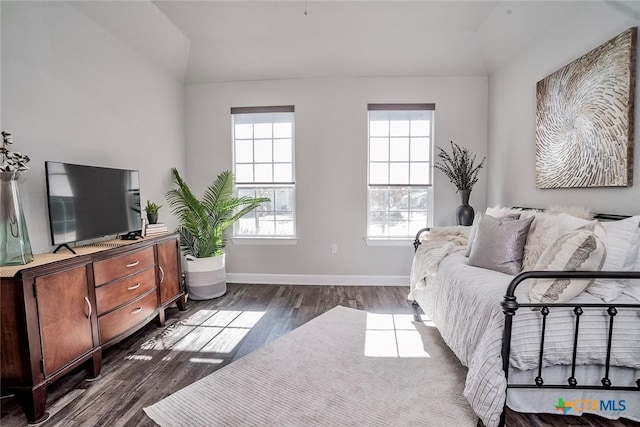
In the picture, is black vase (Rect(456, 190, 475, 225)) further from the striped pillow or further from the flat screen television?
the flat screen television

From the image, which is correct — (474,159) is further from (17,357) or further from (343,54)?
(17,357)

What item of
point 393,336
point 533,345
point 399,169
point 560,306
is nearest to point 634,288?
point 560,306

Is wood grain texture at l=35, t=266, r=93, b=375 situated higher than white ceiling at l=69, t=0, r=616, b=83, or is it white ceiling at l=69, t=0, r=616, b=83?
white ceiling at l=69, t=0, r=616, b=83

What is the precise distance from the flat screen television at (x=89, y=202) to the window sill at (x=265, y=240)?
1.35m

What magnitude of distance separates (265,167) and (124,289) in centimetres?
221

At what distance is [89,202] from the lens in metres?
2.18

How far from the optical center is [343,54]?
11.3 feet

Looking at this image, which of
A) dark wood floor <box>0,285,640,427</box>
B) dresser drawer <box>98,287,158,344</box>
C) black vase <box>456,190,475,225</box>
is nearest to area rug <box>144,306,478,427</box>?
dark wood floor <box>0,285,640,427</box>

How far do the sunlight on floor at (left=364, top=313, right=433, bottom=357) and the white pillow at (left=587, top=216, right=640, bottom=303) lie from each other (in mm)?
1134

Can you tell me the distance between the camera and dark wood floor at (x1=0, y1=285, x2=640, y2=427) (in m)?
1.57

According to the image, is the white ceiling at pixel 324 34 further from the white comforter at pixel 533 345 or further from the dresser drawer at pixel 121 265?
the white comforter at pixel 533 345

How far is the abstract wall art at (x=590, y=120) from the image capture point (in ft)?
5.96

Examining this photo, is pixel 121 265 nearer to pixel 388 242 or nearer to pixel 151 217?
pixel 151 217

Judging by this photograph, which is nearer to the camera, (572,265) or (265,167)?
(572,265)
